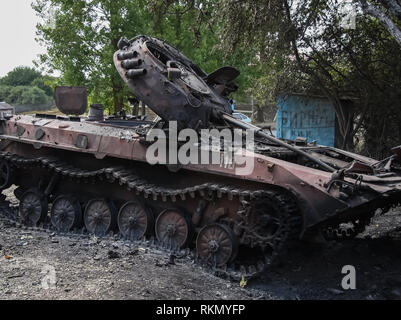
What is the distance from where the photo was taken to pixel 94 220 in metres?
8.23

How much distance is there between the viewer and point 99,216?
8172 mm

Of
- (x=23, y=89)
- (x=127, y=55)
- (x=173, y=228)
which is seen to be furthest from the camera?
(x=23, y=89)

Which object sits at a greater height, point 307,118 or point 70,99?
point 307,118

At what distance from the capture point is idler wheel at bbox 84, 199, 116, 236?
8.07 m

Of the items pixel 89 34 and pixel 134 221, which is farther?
pixel 89 34

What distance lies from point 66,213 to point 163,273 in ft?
10.1

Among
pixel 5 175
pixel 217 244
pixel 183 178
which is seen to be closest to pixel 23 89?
pixel 5 175

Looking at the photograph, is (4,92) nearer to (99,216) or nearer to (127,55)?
(99,216)

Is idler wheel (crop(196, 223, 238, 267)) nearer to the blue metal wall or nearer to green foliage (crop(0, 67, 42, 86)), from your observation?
the blue metal wall

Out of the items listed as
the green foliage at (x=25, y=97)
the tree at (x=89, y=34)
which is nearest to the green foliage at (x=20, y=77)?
the green foliage at (x=25, y=97)

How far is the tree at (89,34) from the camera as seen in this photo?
1675cm

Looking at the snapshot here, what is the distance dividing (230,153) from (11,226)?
493cm

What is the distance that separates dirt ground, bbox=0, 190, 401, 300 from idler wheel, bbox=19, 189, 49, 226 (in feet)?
3.01

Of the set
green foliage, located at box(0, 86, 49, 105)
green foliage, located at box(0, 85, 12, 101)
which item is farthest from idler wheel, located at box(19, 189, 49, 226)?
green foliage, located at box(0, 85, 12, 101)
